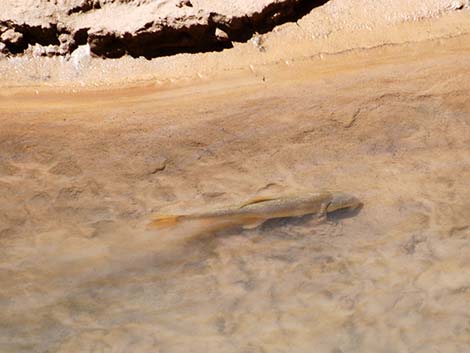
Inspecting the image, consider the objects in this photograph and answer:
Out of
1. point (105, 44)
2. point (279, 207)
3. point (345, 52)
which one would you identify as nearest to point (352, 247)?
point (279, 207)

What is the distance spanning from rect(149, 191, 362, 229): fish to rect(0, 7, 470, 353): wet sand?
4cm

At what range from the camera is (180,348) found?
100.0 inches

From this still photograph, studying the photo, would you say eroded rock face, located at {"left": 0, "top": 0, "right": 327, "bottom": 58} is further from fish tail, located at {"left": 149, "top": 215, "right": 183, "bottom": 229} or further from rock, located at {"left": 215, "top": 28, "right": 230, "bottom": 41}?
fish tail, located at {"left": 149, "top": 215, "right": 183, "bottom": 229}

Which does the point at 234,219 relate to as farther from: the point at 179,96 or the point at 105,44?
the point at 105,44

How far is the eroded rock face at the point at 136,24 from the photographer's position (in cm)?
292

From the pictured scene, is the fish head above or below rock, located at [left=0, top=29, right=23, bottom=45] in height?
below

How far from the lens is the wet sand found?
2.59 meters

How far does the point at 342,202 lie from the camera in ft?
8.98

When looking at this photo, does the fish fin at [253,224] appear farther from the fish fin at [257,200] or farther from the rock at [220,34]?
the rock at [220,34]

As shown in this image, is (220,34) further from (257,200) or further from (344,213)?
(344,213)

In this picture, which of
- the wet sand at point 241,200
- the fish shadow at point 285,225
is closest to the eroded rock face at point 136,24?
the wet sand at point 241,200

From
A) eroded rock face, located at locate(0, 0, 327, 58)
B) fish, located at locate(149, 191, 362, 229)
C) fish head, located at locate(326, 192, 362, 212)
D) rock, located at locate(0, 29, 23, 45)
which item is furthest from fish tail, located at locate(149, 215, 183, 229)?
rock, located at locate(0, 29, 23, 45)

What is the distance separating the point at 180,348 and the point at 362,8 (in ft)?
4.96

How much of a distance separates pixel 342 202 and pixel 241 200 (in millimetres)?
357
